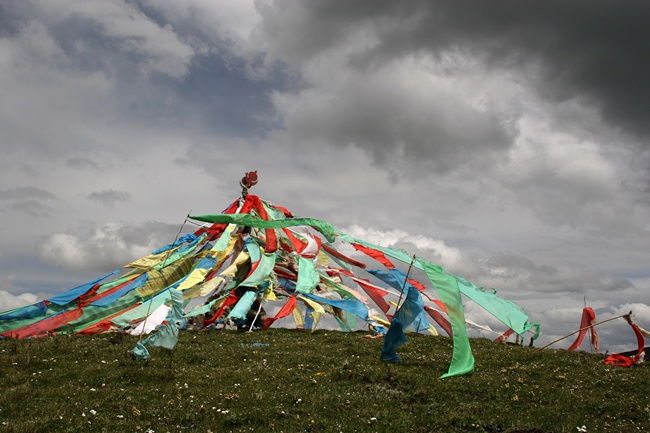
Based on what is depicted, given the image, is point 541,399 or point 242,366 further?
point 242,366

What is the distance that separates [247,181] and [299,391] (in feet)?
79.5

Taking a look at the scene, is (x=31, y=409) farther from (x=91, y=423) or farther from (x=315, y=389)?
(x=315, y=389)

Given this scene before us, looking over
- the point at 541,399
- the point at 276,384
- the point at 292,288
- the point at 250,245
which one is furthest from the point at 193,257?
the point at 541,399

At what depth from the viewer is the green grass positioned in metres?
13.5

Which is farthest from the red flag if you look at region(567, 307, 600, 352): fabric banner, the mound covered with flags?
region(567, 307, 600, 352): fabric banner

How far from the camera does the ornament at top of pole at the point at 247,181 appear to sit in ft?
126

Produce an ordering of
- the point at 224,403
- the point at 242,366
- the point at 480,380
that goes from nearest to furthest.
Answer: the point at 224,403
the point at 480,380
the point at 242,366

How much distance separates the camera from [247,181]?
3850 cm

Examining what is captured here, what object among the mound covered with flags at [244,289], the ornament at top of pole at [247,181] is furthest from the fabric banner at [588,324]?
the ornament at top of pole at [247,181]

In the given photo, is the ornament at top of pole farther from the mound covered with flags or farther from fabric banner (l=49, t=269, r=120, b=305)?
fabric banner (l=49, t=269, r=120, b=305)

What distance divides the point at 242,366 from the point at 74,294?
14258mm

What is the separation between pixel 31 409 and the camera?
45.1 feet

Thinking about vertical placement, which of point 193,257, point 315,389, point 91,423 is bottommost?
point 91,423

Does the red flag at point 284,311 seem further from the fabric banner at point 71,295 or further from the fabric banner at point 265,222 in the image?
the fabric banner at point 71,295
